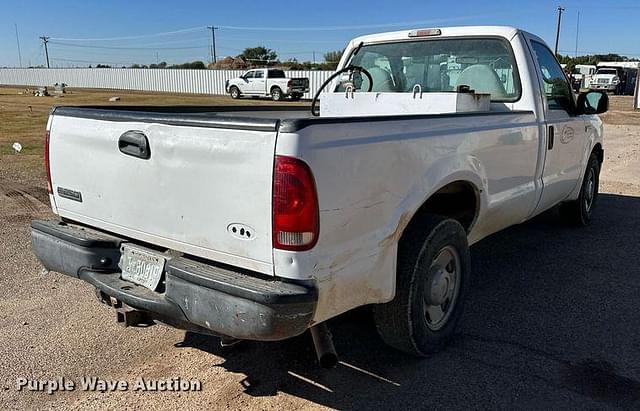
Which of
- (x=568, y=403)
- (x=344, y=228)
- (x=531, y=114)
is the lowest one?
(x=568, y=403)

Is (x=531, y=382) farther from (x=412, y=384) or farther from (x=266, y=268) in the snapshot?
(x=266, y=268)

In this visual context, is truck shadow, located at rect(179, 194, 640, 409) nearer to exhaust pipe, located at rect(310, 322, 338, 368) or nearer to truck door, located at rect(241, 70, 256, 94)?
exhaust pipe, located at rect(310, 322, 338, 368)

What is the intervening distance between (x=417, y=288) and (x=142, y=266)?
1.44 meters

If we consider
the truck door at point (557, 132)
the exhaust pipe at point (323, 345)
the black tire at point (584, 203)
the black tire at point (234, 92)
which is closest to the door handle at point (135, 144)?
the exhaust pipe at point (323, 345)

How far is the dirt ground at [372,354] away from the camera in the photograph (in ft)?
9.86

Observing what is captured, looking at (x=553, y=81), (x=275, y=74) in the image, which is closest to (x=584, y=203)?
(x=553, y=81)

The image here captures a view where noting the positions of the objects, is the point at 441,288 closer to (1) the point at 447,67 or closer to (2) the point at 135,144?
(2) the point at 135,144

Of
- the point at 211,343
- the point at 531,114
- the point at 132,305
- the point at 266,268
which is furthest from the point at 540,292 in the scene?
the point at 132,305

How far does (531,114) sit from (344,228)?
2.44m

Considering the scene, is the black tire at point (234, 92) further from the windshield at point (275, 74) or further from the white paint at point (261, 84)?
the windshield at point (275, 74)

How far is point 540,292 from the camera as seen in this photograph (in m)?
4.45

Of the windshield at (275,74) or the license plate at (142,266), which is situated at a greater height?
the windshield at (275,74)

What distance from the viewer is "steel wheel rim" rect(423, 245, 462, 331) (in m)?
3.30

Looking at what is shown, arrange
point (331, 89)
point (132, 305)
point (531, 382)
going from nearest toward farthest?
point (132, 305) → point (531, 382) → point (331, 89)
